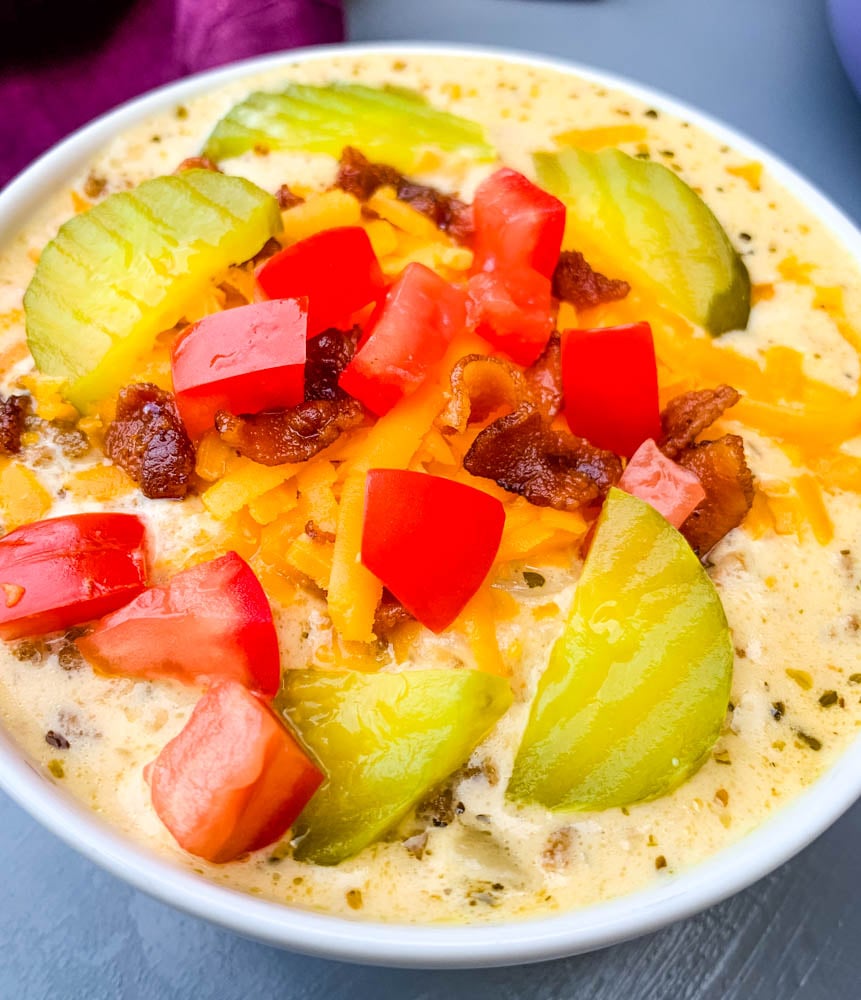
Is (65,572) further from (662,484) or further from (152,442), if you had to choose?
(662,484)

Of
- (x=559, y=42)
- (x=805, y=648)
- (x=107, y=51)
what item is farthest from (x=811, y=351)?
(x=107, y=51)

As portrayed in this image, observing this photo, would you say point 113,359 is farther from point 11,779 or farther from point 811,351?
point 811,351

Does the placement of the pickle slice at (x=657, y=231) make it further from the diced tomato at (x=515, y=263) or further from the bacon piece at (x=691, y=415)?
the bacon piece at (x=691, y=415)

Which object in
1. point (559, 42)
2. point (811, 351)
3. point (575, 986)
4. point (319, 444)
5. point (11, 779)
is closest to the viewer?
point (11, 779)

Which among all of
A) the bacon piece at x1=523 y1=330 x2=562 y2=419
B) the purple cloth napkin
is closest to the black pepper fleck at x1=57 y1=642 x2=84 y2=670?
the bacon piece at x1=523 y1=330 x2=562 y2=419

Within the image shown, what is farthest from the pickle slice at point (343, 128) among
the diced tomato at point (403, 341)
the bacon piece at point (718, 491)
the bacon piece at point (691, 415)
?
the bacon piece at point (718, 491)

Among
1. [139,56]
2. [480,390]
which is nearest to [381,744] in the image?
[480,390]
